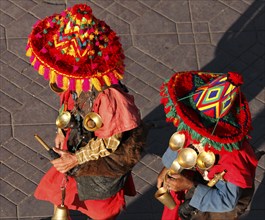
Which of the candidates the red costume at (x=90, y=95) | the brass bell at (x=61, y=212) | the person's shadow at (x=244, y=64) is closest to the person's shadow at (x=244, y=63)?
the person's shadow at (x=244, y=64)

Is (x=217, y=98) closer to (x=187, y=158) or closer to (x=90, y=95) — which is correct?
(x=187, y=158)

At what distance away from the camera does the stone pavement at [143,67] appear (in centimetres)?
680

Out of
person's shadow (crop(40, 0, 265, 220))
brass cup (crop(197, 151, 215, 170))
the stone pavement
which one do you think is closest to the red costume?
brass cup (crop(197, 151, 215, 170))

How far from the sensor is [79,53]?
4867 millimetres

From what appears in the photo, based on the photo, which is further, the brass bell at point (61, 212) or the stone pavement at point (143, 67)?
the stone pavement at point (143, 67)

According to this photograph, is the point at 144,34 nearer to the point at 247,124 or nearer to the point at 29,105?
the point at 29,105

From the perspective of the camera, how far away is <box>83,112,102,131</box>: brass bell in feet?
16.5

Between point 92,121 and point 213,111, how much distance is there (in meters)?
0.91

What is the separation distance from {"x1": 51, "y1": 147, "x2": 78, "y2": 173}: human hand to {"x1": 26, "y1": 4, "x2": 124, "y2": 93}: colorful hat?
582 millimetres

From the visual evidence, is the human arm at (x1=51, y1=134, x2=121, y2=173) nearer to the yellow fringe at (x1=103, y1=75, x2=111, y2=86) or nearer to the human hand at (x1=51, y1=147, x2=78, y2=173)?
the human hand at (x1=51, y1=147, x2=78, y2=173)

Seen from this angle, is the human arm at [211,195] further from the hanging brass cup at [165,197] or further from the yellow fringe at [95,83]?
the yellow fringe at [95,83]

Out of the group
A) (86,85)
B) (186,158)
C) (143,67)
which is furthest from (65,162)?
(143,67)

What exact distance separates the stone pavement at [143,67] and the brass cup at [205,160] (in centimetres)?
185

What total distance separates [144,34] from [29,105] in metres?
1.61
